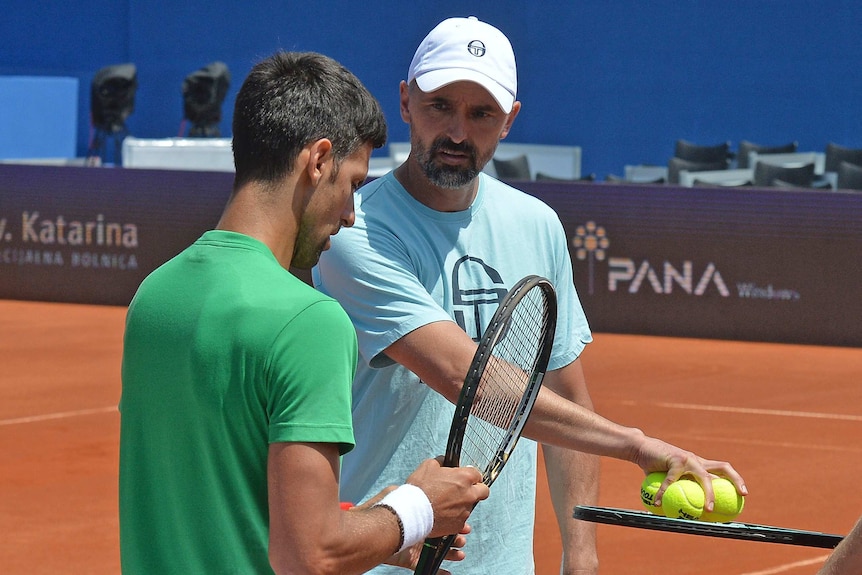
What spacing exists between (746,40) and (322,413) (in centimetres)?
2181

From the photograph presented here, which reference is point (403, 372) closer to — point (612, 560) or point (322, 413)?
point (322, 413)

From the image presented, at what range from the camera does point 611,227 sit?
1288 cm

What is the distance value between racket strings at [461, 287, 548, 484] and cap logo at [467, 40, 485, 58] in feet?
1.75

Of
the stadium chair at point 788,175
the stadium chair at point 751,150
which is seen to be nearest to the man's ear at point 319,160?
the stadium chair at point 788,175

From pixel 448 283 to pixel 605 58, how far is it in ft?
69.4

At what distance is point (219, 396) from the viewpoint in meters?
2.02

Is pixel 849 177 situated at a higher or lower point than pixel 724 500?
higher

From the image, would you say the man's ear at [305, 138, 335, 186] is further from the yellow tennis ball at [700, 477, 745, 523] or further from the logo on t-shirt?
the yellow tennis ball at [700, 477, 745, 523]

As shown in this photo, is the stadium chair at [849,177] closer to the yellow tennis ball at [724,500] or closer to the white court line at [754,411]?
the white court line at [754,411]

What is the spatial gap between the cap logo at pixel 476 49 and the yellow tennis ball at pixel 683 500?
1.00 m

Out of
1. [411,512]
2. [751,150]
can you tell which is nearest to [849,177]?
[751,150]

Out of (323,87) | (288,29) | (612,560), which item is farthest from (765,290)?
(288,29)

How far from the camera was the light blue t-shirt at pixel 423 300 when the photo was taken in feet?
9.82

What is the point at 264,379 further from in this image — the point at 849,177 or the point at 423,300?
the point at 849,177
